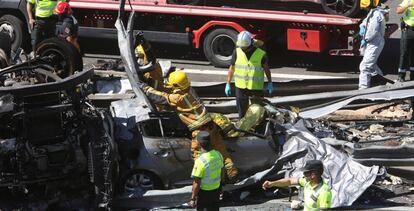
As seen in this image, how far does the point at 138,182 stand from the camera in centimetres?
976

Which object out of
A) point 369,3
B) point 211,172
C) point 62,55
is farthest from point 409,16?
point 211,172

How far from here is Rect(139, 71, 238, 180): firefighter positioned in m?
9.58

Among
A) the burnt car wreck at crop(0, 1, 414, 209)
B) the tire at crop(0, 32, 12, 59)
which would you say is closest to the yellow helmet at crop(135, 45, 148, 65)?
the burnt car wreck at crop(0, 1, 414, 209)

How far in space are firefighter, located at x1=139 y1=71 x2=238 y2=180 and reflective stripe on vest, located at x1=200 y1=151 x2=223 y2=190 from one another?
3.20 feet

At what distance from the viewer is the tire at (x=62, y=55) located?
1099cm

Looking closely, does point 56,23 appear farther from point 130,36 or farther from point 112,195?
point 112,195

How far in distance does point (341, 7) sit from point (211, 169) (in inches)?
282

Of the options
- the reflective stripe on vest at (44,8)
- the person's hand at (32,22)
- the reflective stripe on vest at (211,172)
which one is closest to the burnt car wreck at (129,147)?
the reflective stripe on vest at (211,172)

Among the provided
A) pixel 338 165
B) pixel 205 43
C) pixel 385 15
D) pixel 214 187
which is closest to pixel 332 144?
pixel 338 165

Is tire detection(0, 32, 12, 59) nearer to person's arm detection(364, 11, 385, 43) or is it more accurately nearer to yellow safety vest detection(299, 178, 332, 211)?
yellow safety vest detection(299, 178, 332, 211)

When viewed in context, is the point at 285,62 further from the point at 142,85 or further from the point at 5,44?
the point at 142,85

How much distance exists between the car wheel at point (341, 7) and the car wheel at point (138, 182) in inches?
247

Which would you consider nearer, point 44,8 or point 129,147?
point 129,147

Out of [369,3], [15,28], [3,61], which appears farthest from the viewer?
[15,28]
